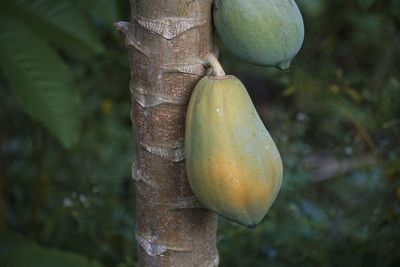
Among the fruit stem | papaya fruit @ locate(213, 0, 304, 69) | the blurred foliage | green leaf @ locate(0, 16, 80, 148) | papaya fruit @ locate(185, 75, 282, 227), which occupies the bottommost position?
the blurred foliage

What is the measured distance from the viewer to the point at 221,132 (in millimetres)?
962

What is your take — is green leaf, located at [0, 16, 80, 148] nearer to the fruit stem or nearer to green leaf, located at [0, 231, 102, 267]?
green leaf, located at [0, 231, 102, 267]

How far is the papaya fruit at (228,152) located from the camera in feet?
3.14

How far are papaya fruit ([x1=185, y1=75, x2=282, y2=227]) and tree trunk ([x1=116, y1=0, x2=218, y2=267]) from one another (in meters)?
0.05

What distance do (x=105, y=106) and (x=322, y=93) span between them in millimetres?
780

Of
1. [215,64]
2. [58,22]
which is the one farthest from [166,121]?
[58,22]

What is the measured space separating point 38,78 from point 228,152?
853 mm

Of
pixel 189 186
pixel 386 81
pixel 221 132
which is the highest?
pixel 221 132

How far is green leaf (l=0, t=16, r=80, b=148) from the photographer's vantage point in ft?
5.47

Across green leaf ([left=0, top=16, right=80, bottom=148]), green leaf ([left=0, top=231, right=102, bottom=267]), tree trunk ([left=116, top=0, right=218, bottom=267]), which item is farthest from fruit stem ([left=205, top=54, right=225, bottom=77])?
green leaf ([left=0, top=231, right=102, bottom=267])

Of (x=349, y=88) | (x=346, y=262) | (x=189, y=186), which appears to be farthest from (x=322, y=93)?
(x=189, y=186)

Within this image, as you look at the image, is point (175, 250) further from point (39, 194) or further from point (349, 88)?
point (39, 194)

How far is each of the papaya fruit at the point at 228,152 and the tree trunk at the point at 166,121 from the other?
52 mm

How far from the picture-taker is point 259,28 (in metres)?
0.99
